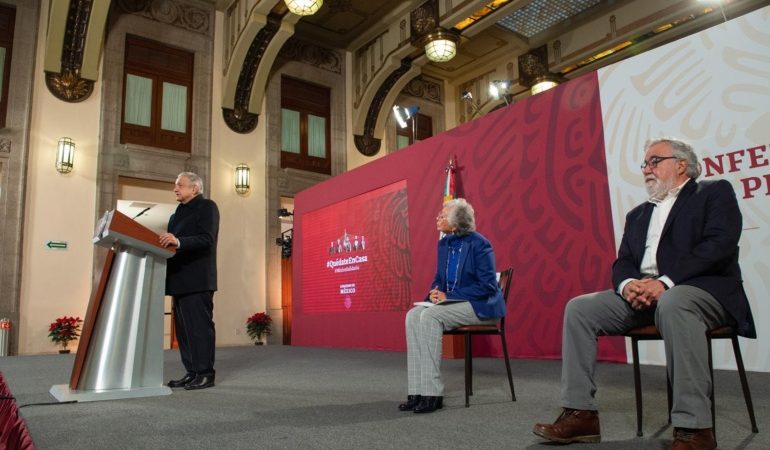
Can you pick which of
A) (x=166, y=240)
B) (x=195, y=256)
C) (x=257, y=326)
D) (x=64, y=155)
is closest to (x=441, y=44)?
(x=257, y=326)

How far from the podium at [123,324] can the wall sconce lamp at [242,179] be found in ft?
19.4

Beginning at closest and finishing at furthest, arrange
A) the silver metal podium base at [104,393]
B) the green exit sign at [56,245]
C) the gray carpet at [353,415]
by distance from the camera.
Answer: the gray carpet at [353,415] → the silver metal podium base at [104,393] → the green exit sign at [56,245]

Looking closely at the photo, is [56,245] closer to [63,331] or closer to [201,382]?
[63,331]

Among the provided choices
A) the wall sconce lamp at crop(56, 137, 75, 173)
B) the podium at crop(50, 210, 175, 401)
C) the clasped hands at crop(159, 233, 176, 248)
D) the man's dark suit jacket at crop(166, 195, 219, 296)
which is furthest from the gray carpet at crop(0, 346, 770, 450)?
the wall sconce lamp at crop(56, 137, 75, 173)

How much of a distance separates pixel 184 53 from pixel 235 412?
303 inches

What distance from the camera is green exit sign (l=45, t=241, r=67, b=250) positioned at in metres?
7.29

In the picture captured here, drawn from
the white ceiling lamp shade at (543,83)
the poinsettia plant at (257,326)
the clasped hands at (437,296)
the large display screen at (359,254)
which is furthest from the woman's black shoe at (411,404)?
the white ceiling lamp shade at (543,83)

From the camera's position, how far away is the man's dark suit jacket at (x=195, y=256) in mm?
3145

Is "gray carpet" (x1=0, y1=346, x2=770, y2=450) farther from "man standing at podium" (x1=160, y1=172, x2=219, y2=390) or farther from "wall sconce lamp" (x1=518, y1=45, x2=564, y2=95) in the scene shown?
"wall sconce lamp" (x1=518, y1=45, x2=564, y2=95)

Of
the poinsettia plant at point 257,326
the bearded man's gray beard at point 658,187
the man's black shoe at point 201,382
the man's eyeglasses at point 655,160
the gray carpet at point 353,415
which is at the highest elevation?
the man's eyeglasses at point 655,160

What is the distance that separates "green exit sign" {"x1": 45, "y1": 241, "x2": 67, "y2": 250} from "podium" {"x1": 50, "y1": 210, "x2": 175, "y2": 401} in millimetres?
5102

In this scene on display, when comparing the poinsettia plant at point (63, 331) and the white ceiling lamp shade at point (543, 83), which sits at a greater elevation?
the white ceiling lamp shade at point (543, 83)

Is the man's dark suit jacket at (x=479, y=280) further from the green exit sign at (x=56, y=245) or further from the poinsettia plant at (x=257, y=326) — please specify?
the green exit sign at (x=56, y=245)

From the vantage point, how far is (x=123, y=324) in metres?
2.82
